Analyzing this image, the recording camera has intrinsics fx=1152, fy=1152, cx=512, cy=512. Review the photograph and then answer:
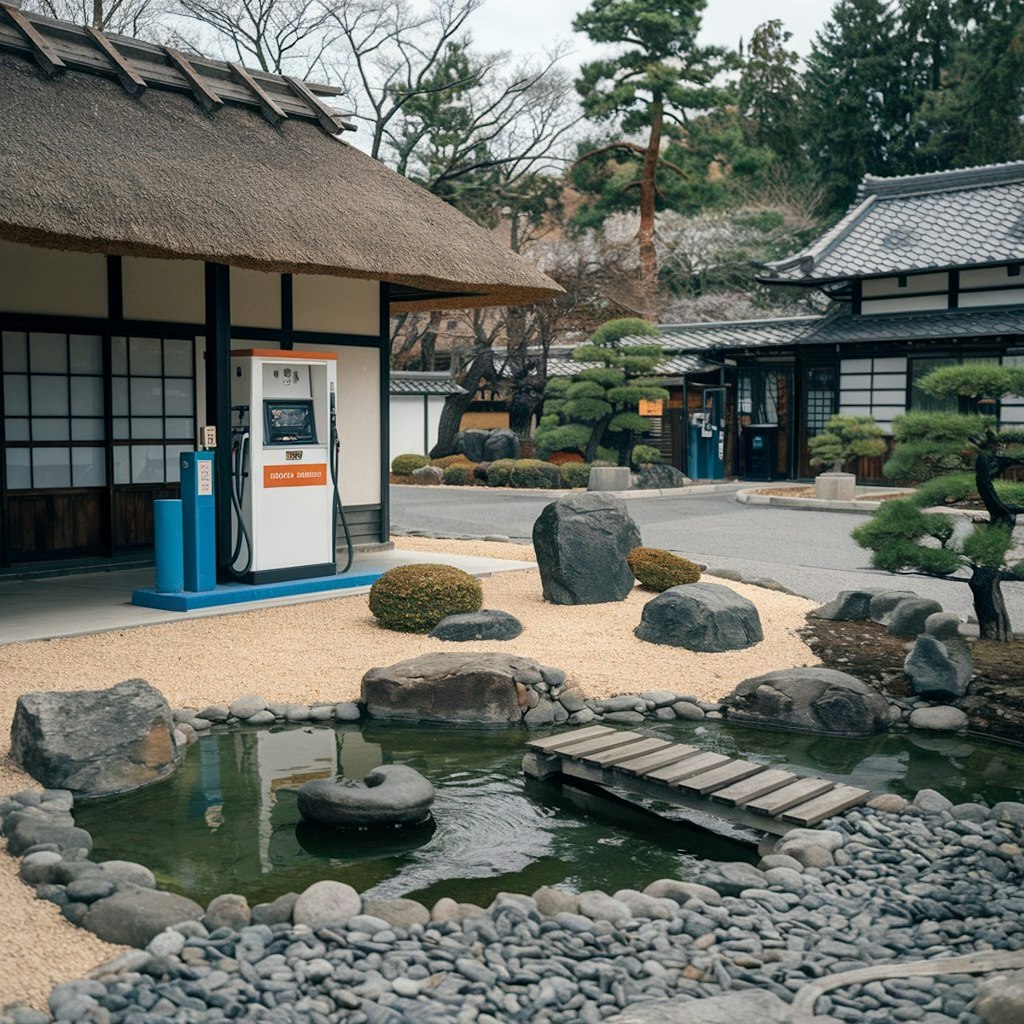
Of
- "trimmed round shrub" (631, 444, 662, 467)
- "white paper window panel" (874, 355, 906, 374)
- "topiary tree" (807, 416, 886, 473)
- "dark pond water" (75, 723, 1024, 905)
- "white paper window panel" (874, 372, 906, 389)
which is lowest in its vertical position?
"dark pond water" (75, 723, 1024, 905)

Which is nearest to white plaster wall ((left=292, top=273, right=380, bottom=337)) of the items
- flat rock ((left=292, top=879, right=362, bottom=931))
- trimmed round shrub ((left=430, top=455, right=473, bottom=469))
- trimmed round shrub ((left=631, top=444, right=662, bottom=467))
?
flat rock ((left=292, top=879, right=362, bottom=931))

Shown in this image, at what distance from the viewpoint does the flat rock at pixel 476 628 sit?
322 inches

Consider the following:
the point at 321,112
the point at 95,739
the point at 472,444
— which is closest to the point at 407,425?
the point at 472,444

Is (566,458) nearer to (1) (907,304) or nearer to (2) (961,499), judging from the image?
(1) (907,304)

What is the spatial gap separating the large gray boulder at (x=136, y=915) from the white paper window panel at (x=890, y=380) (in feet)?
69.0

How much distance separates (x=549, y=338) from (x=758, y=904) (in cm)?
2306

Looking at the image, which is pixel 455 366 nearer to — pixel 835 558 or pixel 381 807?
pixel 835 558

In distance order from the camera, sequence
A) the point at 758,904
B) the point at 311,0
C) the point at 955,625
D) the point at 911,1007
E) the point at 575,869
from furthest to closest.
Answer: the point at 311,0 < the point at 955,625 < the point at 575,869 < the point at 758,904 < the point at 911,1007

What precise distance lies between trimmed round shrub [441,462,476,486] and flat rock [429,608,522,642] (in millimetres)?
15536

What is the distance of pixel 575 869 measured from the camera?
4.68 m

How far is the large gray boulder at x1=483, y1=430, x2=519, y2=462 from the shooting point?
2612cm

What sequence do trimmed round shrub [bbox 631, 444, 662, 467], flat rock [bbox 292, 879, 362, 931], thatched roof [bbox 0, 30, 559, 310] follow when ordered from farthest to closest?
trimmed round shrub [bbox 631, 444, 662, 467]
thatched roof [bbox 0, 30, 559, 310]
flat rock [bbox 292, 879, 362, 931]

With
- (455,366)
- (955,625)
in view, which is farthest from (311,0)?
(955,625)

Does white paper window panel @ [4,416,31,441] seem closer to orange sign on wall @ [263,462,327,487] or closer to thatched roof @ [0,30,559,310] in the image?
orange sign on wall @ [263,462,327,487]
